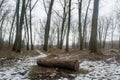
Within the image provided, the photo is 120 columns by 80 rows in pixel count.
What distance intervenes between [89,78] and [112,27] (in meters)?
53.6

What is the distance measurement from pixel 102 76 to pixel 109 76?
271 millimetres

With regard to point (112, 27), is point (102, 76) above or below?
below

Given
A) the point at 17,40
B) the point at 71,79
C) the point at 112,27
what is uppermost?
the point at 112,27

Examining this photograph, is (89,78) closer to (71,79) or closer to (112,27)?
(71,79)

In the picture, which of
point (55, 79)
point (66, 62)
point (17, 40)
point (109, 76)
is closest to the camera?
point (55, 79)

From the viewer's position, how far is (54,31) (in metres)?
58.8

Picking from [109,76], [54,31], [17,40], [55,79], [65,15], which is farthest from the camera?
[54,31]

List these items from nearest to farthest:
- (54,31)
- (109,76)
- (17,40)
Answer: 1. (109,76)
2. (17,40)
3. (54,31)

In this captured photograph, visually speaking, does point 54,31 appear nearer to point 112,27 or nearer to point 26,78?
point 112,27

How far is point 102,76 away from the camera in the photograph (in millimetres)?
8180

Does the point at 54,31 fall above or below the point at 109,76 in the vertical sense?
above

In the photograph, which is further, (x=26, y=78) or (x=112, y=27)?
(x=112, y=27)

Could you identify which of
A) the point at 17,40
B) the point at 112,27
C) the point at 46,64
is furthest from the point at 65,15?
the point at 112,27

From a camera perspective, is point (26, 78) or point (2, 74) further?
point (2, 74)
